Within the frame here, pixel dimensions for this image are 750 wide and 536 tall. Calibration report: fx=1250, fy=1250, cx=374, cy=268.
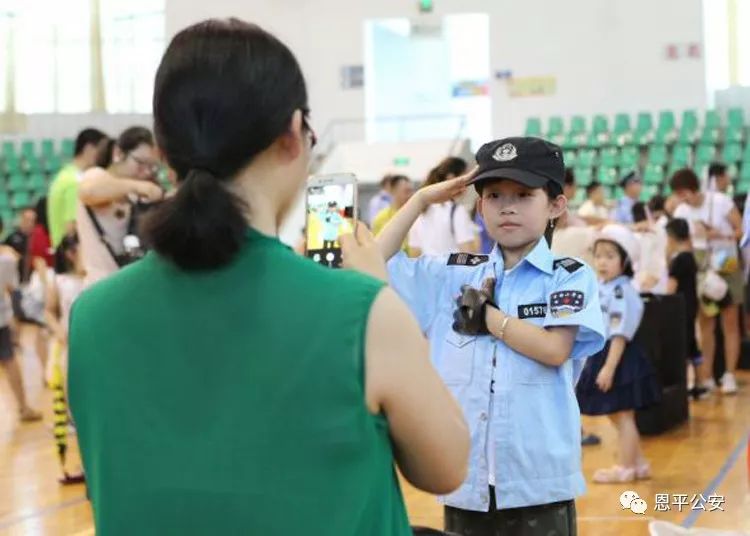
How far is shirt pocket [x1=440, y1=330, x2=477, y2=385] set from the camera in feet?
8.95

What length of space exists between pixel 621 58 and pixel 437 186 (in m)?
17.7

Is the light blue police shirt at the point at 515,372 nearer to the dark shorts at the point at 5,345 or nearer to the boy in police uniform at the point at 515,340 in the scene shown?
the boy in police uniform at the point at 515,340

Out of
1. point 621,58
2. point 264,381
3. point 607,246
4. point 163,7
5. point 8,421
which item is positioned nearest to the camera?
point 264,381

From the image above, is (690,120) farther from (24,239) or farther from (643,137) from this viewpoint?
(24,239)

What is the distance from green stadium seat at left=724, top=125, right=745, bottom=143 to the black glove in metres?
15.7

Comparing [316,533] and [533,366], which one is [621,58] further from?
[316,533]

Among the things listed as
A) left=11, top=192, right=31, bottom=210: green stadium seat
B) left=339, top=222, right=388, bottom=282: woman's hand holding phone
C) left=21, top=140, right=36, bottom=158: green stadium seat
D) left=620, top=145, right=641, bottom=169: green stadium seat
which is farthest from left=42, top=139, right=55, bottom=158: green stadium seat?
left=339, top=222, right=388, bottom=282: woman's hand holding phone

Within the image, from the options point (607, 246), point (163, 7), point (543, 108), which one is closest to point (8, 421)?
point (607, 246)

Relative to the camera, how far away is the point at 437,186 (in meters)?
2.71

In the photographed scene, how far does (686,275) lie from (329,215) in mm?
7368

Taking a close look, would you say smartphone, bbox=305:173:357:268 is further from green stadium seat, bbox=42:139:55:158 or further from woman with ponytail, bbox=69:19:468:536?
green stadium seat, bbox=42:139:55:158

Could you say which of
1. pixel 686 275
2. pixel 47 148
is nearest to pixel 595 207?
pixel 686 275

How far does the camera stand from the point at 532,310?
276 centimetres

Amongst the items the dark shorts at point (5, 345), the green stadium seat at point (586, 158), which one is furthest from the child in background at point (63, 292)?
the green stadium seat at point (586, 158)
